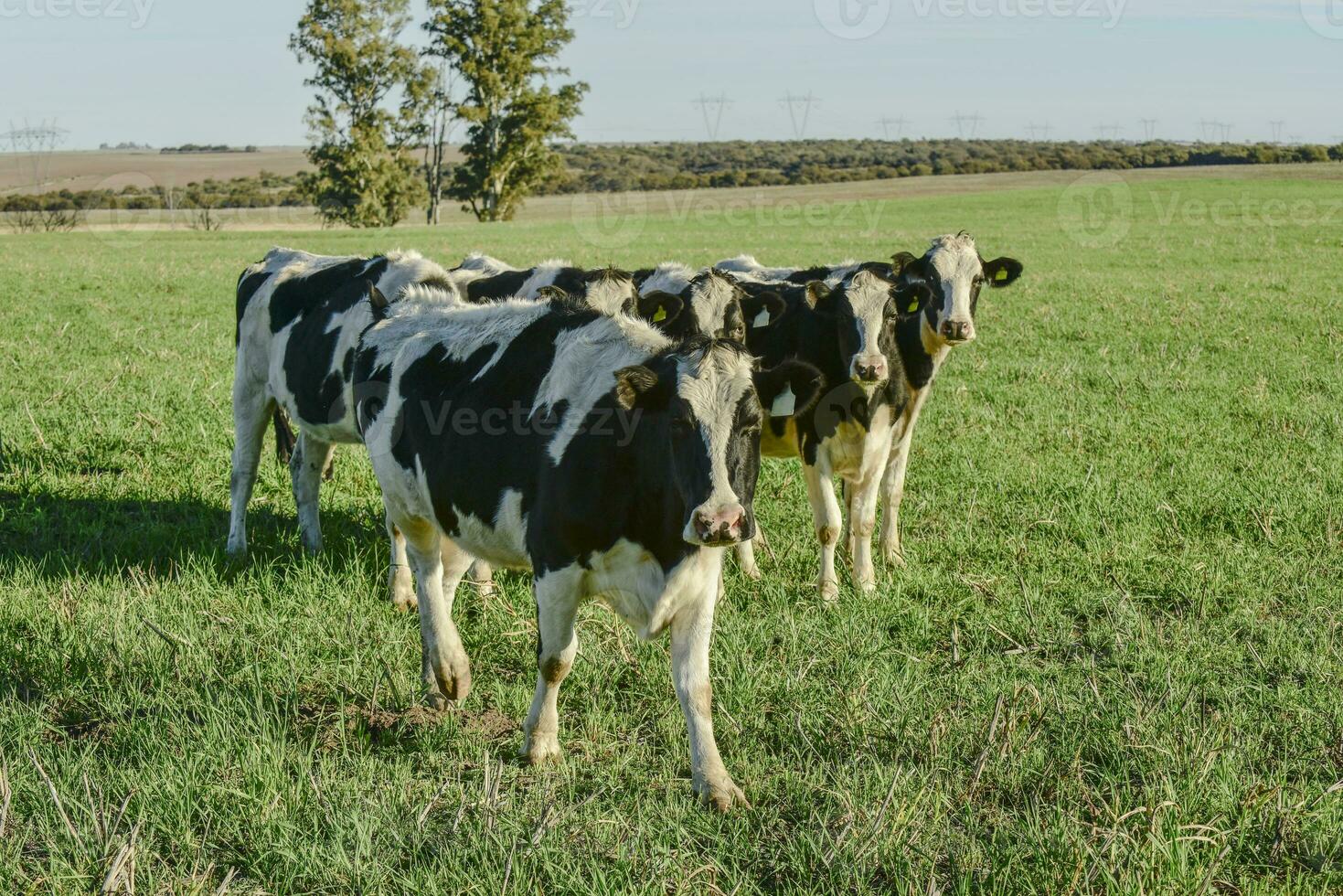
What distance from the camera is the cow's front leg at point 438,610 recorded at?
5.44 m

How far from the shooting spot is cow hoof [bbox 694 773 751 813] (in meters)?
4.54

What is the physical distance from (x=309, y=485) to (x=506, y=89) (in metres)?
62.1

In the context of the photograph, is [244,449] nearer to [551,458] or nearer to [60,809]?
[551,458]

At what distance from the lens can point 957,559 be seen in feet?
25.7

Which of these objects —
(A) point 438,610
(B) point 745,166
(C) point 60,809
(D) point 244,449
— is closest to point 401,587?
(A) point 438,610

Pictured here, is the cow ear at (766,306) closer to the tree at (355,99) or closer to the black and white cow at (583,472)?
the black and white cow at (583,472)

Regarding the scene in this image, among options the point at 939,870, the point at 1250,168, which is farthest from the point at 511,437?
the point at 1250,168

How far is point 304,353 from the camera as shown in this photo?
25.5ft

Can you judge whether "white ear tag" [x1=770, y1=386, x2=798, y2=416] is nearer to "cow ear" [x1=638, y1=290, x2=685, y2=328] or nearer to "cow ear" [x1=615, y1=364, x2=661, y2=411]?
"cow ear" [x1=638, y1=290, x2=685, y2=328]

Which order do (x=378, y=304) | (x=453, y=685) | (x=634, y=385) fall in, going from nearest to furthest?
(x=634, y=385)
(x=453, y=685)
(x=378, y=304)

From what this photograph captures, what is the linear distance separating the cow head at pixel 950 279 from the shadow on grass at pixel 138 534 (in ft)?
14.4

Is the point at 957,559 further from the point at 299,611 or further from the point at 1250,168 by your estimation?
the point at 1250,168

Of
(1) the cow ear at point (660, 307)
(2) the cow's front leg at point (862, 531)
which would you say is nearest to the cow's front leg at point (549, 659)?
(2) the cow's front leg at point (862, 531)

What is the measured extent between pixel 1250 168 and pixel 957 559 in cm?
8013
